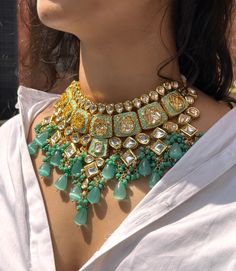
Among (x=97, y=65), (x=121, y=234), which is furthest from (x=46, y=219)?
(x=97, y=65)

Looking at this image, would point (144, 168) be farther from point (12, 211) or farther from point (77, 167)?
point (12, 211)

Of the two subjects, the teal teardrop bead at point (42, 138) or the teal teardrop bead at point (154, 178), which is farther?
the teal teardrop bead at point (42, 138)

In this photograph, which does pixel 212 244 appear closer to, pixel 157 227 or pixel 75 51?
pixel 157 227

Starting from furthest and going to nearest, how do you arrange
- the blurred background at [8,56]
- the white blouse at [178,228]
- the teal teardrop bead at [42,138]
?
1. the blurred background at [8,56]
2. the teal teardrop bead at [42,138]
3. the white blouse at [178,228]

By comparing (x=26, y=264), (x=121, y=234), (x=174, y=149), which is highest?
(x=174, y=149)

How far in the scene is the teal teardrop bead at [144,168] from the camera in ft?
2.79

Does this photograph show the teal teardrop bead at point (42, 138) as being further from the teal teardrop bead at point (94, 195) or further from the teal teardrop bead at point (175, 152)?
the teal teardrop bead at point (175, 152)

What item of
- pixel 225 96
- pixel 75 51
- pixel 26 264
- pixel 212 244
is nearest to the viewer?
pixel 212 244

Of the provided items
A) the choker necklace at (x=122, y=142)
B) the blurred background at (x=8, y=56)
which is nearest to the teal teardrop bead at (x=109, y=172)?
the choker necklace at (x=122, y=142)

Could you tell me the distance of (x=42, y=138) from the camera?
99 cm

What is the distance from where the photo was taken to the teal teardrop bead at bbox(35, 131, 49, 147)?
98cm

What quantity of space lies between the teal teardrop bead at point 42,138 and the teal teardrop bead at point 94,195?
167mm

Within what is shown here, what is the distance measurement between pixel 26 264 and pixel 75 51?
50cm

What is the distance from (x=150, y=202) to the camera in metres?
0.81
